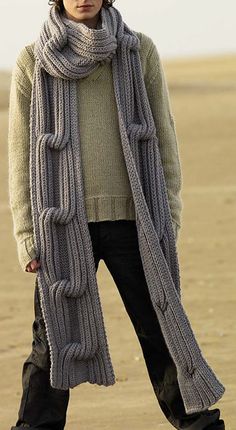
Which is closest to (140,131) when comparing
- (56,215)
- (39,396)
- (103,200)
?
(103,200)

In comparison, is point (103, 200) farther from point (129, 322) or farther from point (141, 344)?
point (129, 322)

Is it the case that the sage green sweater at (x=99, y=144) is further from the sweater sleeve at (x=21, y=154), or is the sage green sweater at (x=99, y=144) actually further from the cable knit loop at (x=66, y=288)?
the cable knit loop at (x=66, y=288)

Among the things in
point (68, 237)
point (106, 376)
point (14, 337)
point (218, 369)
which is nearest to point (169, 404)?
point (106, 376)

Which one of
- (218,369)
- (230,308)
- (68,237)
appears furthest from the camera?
(230,308)

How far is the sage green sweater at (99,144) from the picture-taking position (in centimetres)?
557

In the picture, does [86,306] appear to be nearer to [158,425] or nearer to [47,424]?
[47,424]

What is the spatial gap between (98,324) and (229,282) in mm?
5913

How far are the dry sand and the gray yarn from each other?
116 cm

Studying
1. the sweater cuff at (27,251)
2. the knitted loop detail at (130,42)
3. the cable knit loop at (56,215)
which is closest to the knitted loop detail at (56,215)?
the cable knit loop at (56,215)

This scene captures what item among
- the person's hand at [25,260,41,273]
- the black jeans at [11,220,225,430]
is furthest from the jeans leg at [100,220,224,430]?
the person's hand at [25,260,41,273]

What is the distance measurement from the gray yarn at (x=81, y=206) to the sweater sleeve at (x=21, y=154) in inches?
1.9

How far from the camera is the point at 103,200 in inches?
219

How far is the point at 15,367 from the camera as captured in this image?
28.0ft

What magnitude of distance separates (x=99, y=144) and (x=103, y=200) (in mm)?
207
